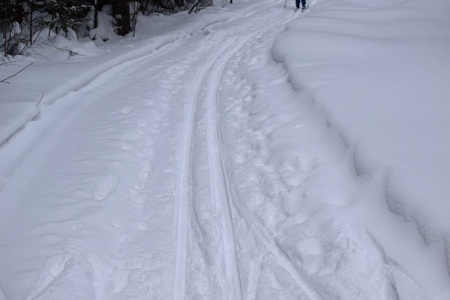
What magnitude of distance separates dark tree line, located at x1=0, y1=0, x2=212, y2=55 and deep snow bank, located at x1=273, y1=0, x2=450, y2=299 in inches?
236

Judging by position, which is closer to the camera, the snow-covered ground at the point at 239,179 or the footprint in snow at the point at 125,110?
the snow-covered ground at the point at 239,179

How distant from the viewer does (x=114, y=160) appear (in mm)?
4582

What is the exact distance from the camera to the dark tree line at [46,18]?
9.00 meters

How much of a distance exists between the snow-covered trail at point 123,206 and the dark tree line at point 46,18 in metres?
3.81

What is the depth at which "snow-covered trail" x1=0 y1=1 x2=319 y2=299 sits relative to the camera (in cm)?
295

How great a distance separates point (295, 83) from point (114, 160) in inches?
130

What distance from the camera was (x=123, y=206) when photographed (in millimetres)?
3848

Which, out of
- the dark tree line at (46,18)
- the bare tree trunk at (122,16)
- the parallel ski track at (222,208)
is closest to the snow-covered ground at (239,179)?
the parallel ski track at (222,208)

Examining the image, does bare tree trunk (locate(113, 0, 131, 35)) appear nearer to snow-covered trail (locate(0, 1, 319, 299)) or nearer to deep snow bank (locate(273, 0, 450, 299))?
deep snow bank (locate(273, 0, 450, 299))

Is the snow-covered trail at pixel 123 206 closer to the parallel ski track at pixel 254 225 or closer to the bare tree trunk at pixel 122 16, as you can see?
the parallel ski track at pixel 254 225

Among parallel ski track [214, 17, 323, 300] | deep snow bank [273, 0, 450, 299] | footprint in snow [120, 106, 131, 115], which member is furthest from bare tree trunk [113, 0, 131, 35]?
parallel ski track [214, 17, 323, 300]

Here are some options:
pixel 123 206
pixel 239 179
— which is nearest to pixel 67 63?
pixel 123 206

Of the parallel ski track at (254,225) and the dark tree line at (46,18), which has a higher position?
the dark tree line at (46,18)

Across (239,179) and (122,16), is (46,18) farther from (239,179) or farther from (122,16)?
(239,179)
